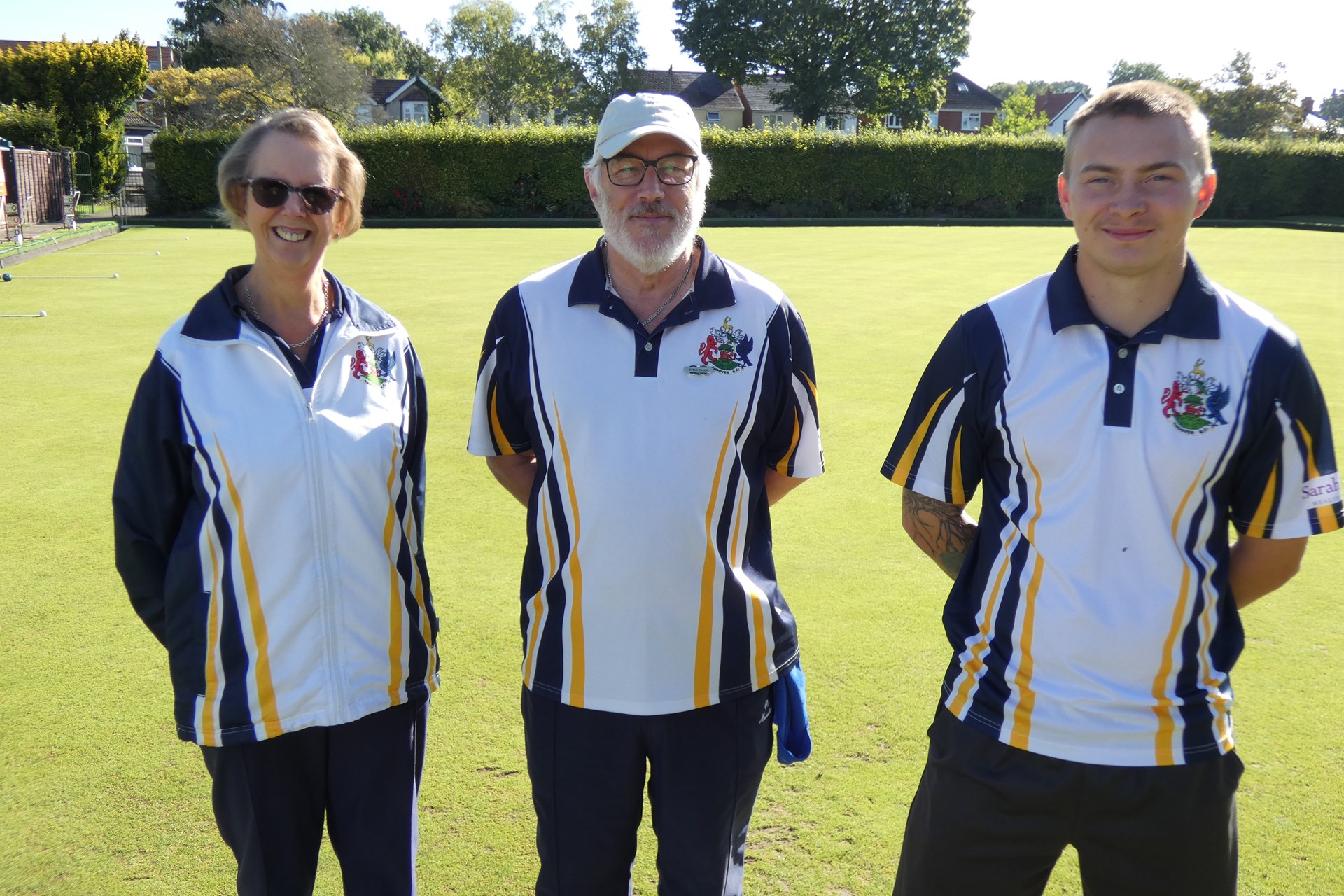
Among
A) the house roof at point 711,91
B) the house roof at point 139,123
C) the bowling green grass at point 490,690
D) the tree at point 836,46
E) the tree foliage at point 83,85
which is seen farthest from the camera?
the house roof at point 711,91

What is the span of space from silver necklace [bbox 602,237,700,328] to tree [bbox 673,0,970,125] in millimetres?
56596

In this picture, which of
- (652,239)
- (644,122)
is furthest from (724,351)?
(644,122)

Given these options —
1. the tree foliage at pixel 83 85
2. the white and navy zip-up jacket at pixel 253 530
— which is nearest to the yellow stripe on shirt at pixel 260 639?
the white and navy zip-up jacket at pixel 253 530

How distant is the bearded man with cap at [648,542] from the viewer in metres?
2.48

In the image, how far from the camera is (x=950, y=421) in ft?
8.01

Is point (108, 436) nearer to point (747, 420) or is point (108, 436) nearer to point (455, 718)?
point (455, 718)

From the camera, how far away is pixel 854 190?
38.8m

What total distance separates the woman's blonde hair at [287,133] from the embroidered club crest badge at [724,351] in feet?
3.06

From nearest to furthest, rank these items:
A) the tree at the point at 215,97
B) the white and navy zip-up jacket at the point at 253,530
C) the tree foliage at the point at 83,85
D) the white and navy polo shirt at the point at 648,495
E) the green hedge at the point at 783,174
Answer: the white and navy zip-up jacket at the point at 253,530, the white and navy polo shirt at the point at 648,495, the tree foliage at the point at 83,85, the green hedge at the point at 783,174, the tree at the point at 215,97

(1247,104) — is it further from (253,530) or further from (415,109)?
(253,530)

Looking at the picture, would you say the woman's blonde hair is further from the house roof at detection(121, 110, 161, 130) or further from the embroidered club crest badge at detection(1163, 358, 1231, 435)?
the house roof at detection(121, 110, 161, 130)

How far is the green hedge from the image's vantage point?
1356 inches

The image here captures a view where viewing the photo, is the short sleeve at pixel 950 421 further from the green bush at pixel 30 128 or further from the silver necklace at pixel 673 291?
the green bush at pixel 30 128

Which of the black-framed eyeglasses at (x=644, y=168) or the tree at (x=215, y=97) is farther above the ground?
the tree at (x=215, y=97)
